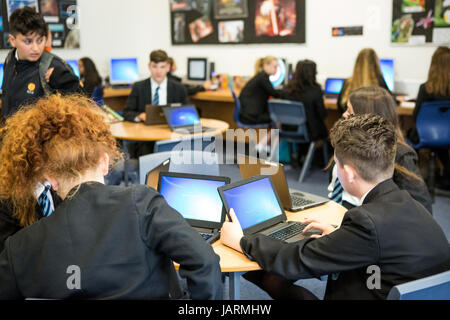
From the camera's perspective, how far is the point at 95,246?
4.14 ft

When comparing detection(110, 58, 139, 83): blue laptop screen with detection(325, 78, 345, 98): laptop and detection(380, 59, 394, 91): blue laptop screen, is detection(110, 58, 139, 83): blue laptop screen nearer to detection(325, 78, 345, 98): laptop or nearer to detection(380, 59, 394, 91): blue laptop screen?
detection(325, 78, 345, 98): laptop

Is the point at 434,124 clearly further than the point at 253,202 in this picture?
Yes

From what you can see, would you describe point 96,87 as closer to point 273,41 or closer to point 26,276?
point 273,41

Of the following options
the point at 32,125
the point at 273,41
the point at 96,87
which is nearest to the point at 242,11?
the point at 273,41

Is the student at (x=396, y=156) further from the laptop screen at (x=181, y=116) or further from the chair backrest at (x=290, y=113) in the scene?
the chair backrest at (x=290, y=113)

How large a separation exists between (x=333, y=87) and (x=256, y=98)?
96 centimetres

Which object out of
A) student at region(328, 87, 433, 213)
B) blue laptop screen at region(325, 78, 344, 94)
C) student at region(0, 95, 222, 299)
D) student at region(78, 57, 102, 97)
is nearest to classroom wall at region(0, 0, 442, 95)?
blue laptop screen at region(325, 78, 344, 94)

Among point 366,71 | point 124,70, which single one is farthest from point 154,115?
point 124,70

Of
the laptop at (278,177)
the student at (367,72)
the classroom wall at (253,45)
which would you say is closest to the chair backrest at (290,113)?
the student at (367,72)

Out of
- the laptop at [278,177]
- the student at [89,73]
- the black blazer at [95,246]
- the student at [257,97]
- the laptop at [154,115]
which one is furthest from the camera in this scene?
the student at [89,73]

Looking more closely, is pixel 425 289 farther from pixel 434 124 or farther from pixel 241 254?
pixel 434 124

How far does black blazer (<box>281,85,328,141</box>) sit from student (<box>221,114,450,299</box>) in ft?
10.7

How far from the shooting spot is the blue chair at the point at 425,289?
127 centimetres

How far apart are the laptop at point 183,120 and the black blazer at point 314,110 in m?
1.27
